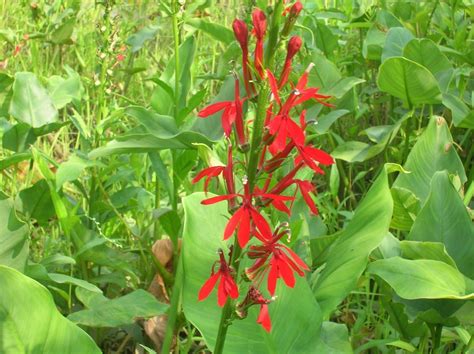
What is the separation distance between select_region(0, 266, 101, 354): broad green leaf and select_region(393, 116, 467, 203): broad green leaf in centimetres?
94

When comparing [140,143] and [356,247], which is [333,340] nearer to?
[356,247]

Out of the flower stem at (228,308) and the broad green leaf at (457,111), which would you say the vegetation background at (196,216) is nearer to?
the broad green leaf at (457,111)

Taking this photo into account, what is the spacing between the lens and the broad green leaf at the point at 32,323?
1.31 meters

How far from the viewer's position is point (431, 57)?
2518 mm

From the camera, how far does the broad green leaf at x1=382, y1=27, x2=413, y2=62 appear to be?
8.55 ft

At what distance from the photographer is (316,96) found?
1.20m

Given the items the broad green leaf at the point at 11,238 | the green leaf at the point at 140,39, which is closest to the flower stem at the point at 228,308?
the broad green leaf at the point at 11,238

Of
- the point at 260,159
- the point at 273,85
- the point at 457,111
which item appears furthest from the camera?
the point at 457,111

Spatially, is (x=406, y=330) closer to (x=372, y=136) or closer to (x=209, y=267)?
(x=209, y=267)

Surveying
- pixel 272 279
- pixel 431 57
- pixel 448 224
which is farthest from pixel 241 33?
pixel 431 57

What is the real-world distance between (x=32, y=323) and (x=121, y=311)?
39 cm

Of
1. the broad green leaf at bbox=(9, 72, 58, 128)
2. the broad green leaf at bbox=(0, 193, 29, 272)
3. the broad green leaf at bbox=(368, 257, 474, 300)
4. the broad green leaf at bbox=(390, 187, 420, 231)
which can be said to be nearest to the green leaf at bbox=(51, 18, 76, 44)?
the broad green leaf at bbox=(9, 72, 58, 128)

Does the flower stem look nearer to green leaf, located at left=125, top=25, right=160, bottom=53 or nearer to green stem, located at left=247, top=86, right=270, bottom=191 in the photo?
green stem, located at left=247, top=86, right=270, bottom=191

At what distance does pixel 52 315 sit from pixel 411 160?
1004 mm
